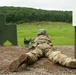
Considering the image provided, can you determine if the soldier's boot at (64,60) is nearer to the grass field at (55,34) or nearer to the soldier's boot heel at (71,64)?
the soldier's boot heel at (71,64)

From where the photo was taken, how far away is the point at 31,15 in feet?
152

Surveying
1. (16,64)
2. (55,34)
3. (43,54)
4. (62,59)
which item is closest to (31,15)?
(55,34)

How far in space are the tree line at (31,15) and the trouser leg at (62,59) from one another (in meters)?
29.7

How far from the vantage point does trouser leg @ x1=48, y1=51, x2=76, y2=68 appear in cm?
863

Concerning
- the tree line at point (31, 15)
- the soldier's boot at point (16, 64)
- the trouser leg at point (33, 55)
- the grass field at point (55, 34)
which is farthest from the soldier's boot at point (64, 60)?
the tree line at point (31, 15)

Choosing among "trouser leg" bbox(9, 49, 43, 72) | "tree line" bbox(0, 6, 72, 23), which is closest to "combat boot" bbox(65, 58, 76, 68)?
"trouser leg" bbox(9, 49, 43, 72)

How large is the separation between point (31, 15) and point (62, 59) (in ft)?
124

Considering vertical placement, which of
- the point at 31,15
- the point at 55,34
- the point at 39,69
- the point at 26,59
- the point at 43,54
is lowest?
the point at 55,34

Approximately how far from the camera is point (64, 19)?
47344mm

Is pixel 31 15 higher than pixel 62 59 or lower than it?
lower

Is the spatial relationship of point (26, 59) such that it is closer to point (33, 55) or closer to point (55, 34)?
point (33, 55)

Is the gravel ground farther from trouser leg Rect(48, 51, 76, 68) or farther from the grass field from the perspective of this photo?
the grass field

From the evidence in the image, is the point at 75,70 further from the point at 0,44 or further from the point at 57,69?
the point at 0,44

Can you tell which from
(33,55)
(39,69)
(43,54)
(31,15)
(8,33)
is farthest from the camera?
(31,15)
